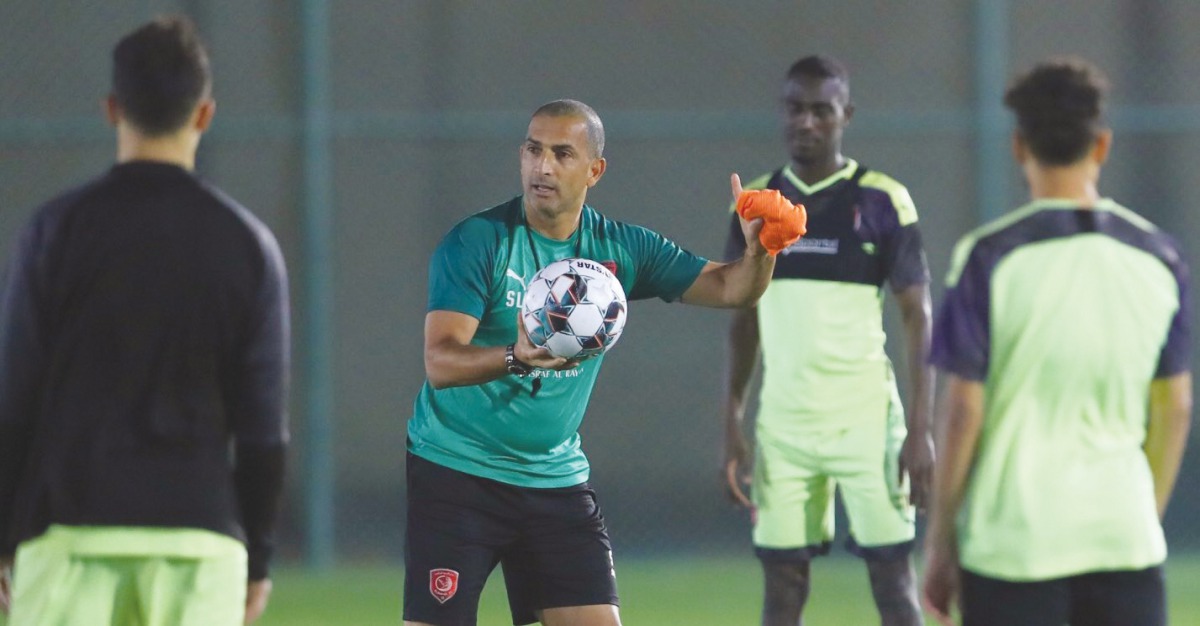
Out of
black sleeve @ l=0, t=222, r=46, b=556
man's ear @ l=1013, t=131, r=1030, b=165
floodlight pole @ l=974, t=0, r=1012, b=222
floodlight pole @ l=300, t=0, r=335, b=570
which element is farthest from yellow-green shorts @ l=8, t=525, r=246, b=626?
floodlight pole @ l=974, t=0, r=1012, b=222

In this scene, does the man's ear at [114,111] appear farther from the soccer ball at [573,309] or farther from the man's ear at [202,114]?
the soccer ball at [573,309]

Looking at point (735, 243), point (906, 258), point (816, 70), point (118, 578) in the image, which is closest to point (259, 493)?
point (118, 578)

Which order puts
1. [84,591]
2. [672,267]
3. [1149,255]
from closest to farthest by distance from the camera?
[84,591], [1149,255], [672,267]

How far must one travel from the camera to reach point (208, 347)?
3.56m

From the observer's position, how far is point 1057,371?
3.72 meters

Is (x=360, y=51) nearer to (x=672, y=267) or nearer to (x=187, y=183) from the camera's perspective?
(x=672, y=267)

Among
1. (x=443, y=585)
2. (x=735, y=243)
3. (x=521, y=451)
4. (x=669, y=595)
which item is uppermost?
(x=735, y=243)

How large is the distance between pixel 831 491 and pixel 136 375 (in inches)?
138

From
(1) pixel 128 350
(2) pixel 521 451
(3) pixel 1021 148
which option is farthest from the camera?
(2) pixel 521 451

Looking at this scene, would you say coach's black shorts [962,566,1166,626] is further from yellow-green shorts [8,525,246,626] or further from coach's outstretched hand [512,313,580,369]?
yellow-green shorts [8,525,246,626]

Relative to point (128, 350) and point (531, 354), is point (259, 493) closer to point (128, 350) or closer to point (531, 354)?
point (128, 350)

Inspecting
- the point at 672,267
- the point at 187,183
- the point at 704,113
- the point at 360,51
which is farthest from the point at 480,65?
the point at 187,183

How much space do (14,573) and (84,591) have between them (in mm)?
189

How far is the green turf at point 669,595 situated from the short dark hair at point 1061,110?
4782 mm
